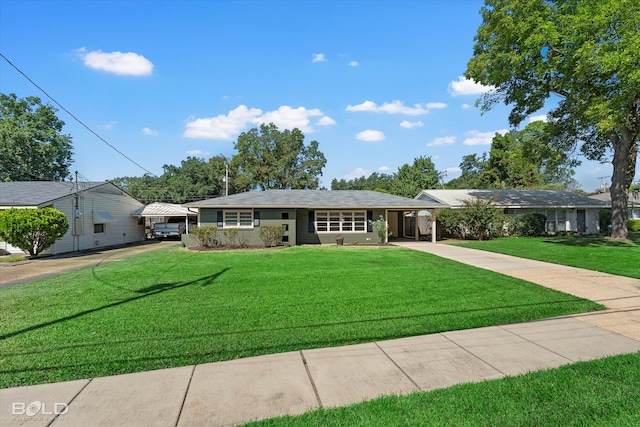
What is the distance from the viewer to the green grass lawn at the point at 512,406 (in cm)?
277

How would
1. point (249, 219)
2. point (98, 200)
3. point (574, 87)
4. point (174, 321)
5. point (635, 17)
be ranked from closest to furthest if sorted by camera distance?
point (174, 321) → point (635, 17) → point (574, 87) → point (249, 219) → point (98, 200)

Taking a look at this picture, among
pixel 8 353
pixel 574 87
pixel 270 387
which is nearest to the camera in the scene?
pixel 270 387

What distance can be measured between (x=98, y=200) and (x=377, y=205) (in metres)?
17.5

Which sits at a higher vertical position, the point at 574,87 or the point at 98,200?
the point at 574,87

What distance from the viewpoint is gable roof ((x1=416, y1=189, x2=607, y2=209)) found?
24688 mm

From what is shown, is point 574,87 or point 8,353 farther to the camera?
point 574,87

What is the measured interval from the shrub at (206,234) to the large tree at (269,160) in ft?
84.2

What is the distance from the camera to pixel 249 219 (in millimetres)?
19188

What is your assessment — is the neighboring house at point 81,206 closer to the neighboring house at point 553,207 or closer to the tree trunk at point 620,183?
the neighboring house at point 553,207

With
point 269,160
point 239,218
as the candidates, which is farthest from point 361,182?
point 239,218

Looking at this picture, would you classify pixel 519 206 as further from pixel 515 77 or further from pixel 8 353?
pixel 8 353

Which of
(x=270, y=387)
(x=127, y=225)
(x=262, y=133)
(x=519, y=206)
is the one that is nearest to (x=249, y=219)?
(x=127, y=225)

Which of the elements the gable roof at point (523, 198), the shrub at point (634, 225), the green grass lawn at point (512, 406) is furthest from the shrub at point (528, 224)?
the green grass lawn at point (512, 406)

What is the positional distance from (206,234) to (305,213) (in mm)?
5815
